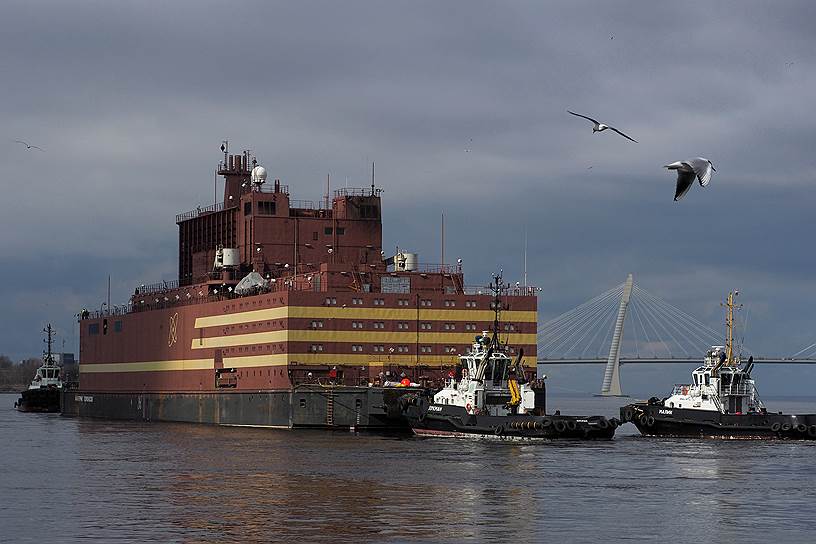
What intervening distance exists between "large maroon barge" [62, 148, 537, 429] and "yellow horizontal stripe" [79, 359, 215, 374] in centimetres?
21

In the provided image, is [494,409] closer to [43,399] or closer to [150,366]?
[150,366]

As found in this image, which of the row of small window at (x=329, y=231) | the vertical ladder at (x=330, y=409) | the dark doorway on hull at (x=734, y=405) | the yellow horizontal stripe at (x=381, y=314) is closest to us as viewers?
the dark doorway on hull at (x=734, y=405)

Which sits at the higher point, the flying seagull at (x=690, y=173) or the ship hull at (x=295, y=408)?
the flying seagull at (x=690, y=173)

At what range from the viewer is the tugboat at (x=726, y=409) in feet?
249

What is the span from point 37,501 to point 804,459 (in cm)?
3380

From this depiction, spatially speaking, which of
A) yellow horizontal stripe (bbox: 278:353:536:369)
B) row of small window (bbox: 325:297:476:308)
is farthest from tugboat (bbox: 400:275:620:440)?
row of small window (bbox: 325:297:476:308)

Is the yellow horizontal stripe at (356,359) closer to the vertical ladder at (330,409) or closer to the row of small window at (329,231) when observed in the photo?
the vertical ladder at (330,409)

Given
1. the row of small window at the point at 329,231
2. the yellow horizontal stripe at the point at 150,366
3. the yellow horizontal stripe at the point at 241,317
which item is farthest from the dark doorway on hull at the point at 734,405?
the yellow horizontal stripe at the point at 150,366

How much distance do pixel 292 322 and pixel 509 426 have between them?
20502 mm

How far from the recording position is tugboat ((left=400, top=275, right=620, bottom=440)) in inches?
2800

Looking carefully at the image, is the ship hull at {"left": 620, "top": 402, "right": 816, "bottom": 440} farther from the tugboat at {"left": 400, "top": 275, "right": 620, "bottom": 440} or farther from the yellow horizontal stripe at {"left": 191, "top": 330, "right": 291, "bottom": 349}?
the yellow horizontal stripe at {"left": 191, "top": 330, "right": 291, "bottom": 349}

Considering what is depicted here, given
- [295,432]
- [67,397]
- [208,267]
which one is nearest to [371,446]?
[295,432]

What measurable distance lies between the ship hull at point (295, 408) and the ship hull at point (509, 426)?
251 inches

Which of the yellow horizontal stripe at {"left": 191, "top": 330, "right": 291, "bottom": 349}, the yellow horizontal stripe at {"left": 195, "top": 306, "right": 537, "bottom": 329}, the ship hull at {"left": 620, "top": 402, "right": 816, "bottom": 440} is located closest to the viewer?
the ship hull at {"left": 620, "top": 402, "right": 816, "bottom": 440}
